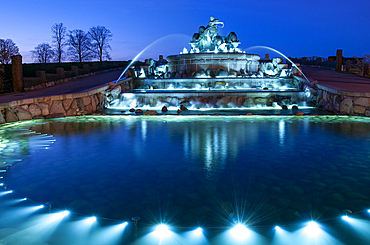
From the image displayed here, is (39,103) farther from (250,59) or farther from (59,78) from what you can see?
(250,59)

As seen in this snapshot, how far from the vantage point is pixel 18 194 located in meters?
3.93

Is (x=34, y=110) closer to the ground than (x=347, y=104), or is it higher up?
closer to the ground

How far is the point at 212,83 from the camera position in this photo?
60.1 feet

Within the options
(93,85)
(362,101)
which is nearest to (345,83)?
(362,101)

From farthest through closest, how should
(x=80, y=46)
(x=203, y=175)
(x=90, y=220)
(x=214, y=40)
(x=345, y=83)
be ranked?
(x=80, y=46) → (x=214, y=40) → (x=345, y=83) → (x=203, y=175) → (x=90, y=220)

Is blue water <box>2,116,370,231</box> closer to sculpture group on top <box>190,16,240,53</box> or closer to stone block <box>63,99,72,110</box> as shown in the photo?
stone block <box>63,99,72,110</box>

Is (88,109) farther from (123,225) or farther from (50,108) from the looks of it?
(123,225)

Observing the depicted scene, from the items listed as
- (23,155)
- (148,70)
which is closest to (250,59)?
(148,70)

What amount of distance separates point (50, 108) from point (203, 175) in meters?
9.49

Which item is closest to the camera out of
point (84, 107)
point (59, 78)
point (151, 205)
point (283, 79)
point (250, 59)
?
point (151, 205)

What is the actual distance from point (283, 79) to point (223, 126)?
11119mm

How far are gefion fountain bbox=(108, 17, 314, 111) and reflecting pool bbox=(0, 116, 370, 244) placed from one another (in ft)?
20.6

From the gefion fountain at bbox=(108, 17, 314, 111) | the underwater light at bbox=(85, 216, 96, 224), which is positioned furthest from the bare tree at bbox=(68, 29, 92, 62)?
the underwater light at bbox=(85, 216, 96, 224)

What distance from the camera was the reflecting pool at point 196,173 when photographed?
11.3ft
